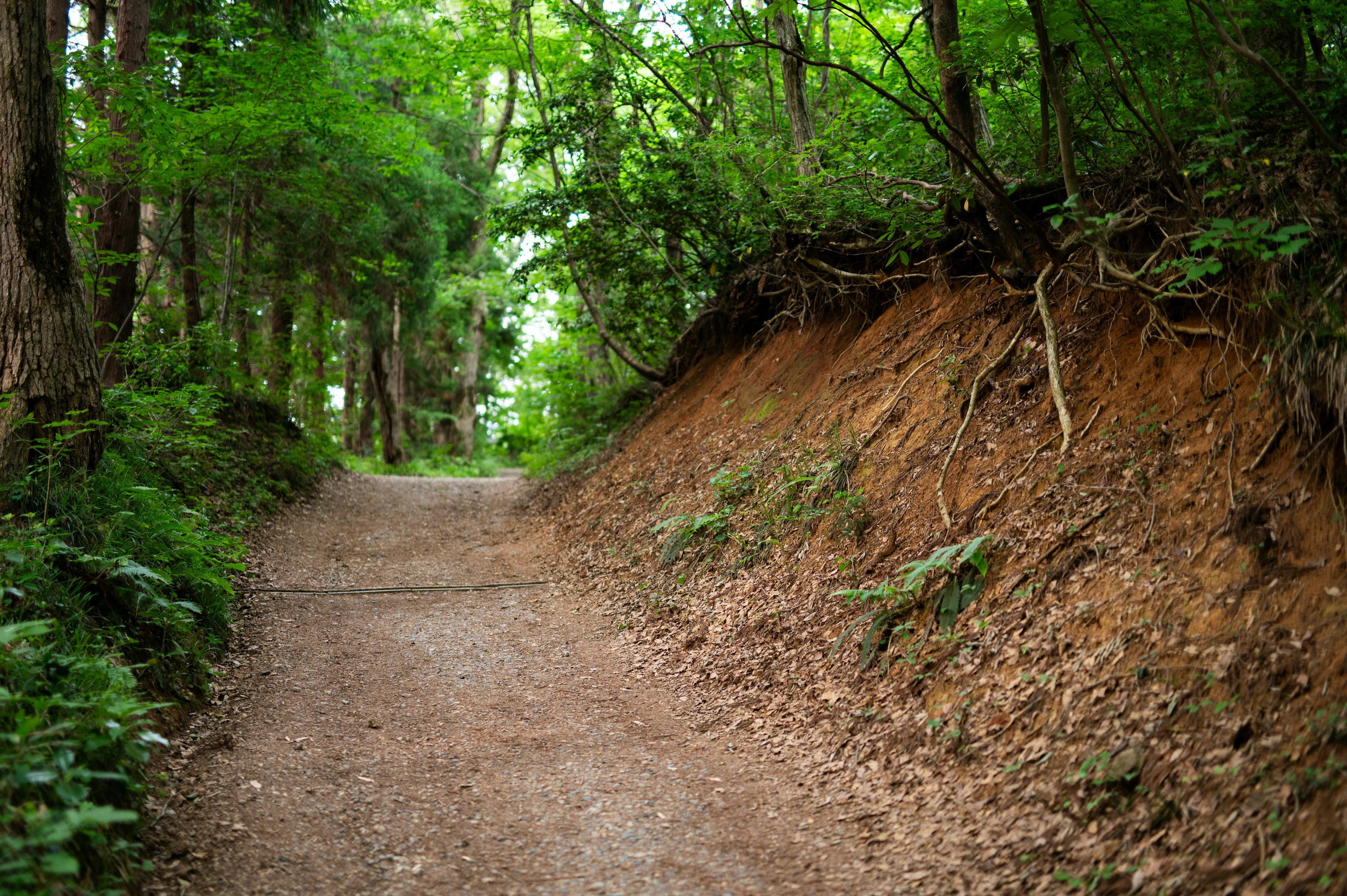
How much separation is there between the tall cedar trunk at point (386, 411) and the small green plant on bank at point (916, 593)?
60.6 ft

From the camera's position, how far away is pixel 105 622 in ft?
17.6

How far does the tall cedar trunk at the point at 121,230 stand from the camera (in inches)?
390

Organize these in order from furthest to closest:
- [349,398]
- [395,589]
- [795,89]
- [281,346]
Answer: [349,398], [281,346], [795,89], [395,589]

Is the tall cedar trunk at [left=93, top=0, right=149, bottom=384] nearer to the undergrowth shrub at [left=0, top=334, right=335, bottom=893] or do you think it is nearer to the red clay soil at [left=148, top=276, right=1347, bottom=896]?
the undergrowth shrub at [left=0, top=334, right=335, bottom=893]

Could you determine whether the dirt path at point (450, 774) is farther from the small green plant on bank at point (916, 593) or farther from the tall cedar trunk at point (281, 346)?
the tall cedar trunk at point (281, 346)

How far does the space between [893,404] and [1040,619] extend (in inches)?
134

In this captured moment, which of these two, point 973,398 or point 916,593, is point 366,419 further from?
point 916,593

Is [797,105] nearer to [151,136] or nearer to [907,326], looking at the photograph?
[907,326]

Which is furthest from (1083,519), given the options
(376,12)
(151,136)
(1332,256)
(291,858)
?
(376,12)

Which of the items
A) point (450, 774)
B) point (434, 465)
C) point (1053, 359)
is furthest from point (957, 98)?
point (434, 465)

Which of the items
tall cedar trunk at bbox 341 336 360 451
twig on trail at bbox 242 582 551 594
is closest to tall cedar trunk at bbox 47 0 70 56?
twig on trail at bbox 242 582 551 594

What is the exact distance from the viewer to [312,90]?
11.0 metres

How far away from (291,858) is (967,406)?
19.5 ft

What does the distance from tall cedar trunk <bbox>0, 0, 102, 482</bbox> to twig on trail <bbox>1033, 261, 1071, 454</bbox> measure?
7.21 metres
